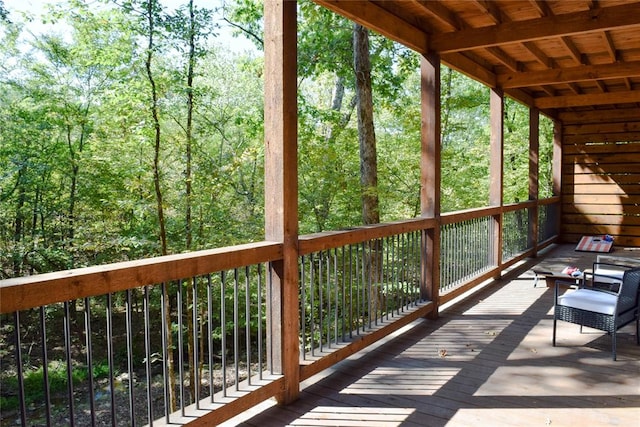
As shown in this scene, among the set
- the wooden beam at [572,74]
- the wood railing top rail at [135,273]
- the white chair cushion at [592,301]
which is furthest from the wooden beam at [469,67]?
the wood railing top rail at [135,273]

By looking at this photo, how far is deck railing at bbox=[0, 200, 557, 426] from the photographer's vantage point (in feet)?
6.47

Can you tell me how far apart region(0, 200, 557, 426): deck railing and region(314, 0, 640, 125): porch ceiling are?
5.60 feet

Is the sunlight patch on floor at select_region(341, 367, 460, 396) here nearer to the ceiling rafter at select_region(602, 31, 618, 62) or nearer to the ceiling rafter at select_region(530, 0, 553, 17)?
the ceiling rafter at select_region(530, 0, 553, 17)

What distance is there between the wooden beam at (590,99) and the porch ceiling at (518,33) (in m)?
2.26

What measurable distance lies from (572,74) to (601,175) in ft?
16.7

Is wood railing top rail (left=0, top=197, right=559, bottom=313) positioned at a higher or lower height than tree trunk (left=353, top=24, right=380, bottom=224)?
lower

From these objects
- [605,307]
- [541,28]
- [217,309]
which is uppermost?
[541,28]

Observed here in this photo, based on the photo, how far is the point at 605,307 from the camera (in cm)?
382

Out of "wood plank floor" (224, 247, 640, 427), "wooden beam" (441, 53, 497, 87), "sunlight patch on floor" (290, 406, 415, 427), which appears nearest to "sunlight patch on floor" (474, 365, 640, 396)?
"wood plank floor" (224, 247, 640, 427)

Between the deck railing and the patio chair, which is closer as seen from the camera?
the deck railing

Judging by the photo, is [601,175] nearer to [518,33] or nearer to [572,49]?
[572,49]

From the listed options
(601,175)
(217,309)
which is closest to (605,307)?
(601,175)

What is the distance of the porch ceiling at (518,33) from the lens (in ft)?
13.8

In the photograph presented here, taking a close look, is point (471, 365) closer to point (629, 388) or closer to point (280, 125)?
point (629, 388)
